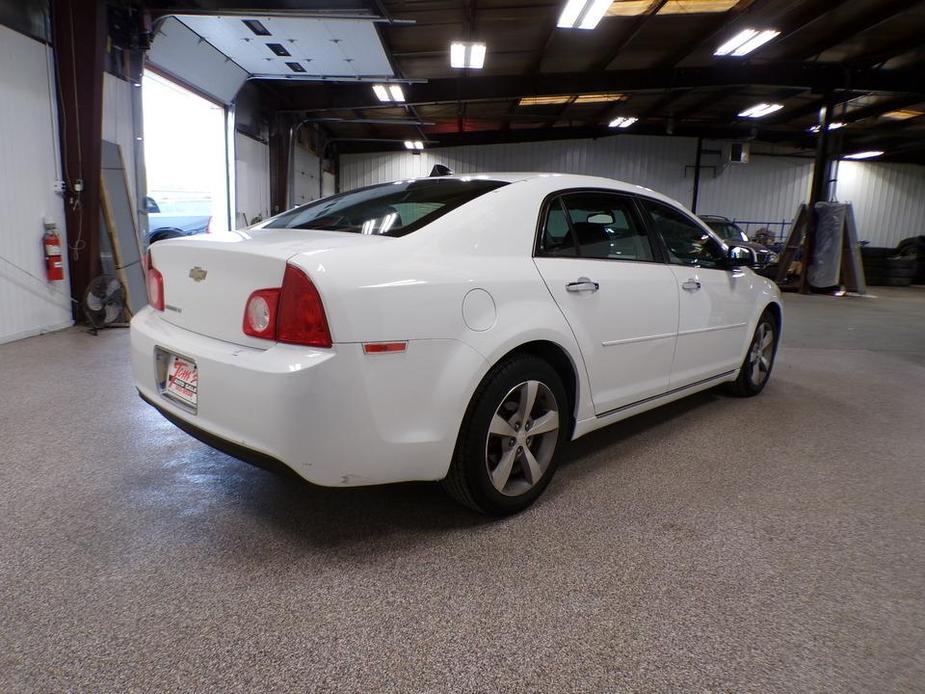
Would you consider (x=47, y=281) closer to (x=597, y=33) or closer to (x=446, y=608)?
(x=446, y=608)

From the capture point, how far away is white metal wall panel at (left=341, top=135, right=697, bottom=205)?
1753 cm

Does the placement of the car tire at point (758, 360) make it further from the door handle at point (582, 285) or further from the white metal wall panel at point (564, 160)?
the white metal wall panel at point (564, 160)

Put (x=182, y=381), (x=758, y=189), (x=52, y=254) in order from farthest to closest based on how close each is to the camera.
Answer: (x=758, y=189) → (x=52, y=254) → (x=182, y=381)

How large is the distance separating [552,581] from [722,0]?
8.84 m

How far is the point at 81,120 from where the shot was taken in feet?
18.6

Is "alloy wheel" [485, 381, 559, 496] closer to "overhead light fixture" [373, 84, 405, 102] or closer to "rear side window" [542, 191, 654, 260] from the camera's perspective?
"rear side window" [542, 191, 654, 260]

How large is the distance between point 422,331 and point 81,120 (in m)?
5.72

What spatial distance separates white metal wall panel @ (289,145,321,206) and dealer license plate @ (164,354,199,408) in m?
11.0

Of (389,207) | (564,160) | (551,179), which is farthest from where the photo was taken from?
(564,160)

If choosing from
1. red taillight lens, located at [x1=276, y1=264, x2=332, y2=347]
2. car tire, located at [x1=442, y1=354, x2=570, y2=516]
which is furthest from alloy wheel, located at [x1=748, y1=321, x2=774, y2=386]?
red taillight lens, located at [x1=276, y1=264, x2=332, y2=347]

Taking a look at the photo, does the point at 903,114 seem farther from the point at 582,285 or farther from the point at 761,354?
the point at 582,285

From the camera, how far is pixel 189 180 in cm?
981

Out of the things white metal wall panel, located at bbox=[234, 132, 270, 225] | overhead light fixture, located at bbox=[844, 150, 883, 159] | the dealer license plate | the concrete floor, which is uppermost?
overhead light fixture, located at bbox=[844, 150, 883, 159]

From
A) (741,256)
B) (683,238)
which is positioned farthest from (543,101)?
(683,238)
